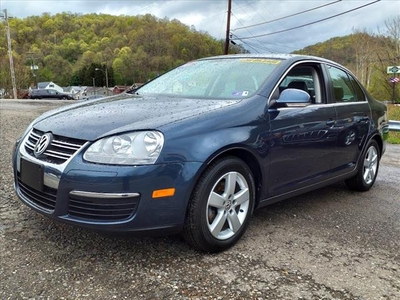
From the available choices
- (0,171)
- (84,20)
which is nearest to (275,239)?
(0,171)

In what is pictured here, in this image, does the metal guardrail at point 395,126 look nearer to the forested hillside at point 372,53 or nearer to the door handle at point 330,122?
the door handle at point 330,122

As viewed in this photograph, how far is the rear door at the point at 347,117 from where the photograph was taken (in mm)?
3984

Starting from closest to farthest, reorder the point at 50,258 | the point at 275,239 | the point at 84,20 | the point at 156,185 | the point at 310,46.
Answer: the point at 156,185, the point at 50,258, the point at 275,239, the point at 310,46, the point at 84,20

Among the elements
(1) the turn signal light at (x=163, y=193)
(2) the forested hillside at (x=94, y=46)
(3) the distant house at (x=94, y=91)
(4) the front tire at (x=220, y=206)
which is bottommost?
(3) the distant house at (x=94, y=91)

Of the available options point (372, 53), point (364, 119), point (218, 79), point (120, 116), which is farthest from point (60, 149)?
point (372, 53)

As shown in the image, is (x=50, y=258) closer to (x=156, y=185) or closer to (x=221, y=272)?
(x=156, y=185)

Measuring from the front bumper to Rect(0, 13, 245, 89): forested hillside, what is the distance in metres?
44.2

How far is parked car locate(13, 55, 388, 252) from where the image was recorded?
245cm

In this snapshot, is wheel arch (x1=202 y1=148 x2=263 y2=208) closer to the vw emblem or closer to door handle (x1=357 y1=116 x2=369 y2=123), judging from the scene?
the vw emblem

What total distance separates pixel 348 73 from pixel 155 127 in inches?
115

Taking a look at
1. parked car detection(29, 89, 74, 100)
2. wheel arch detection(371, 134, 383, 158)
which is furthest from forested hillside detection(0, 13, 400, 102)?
wheel arch detection(371, 134, 383, 158)

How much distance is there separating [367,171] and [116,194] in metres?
3.43

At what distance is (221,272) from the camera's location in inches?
101

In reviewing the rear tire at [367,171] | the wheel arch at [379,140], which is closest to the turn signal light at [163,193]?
the rear tire at [367,171]
